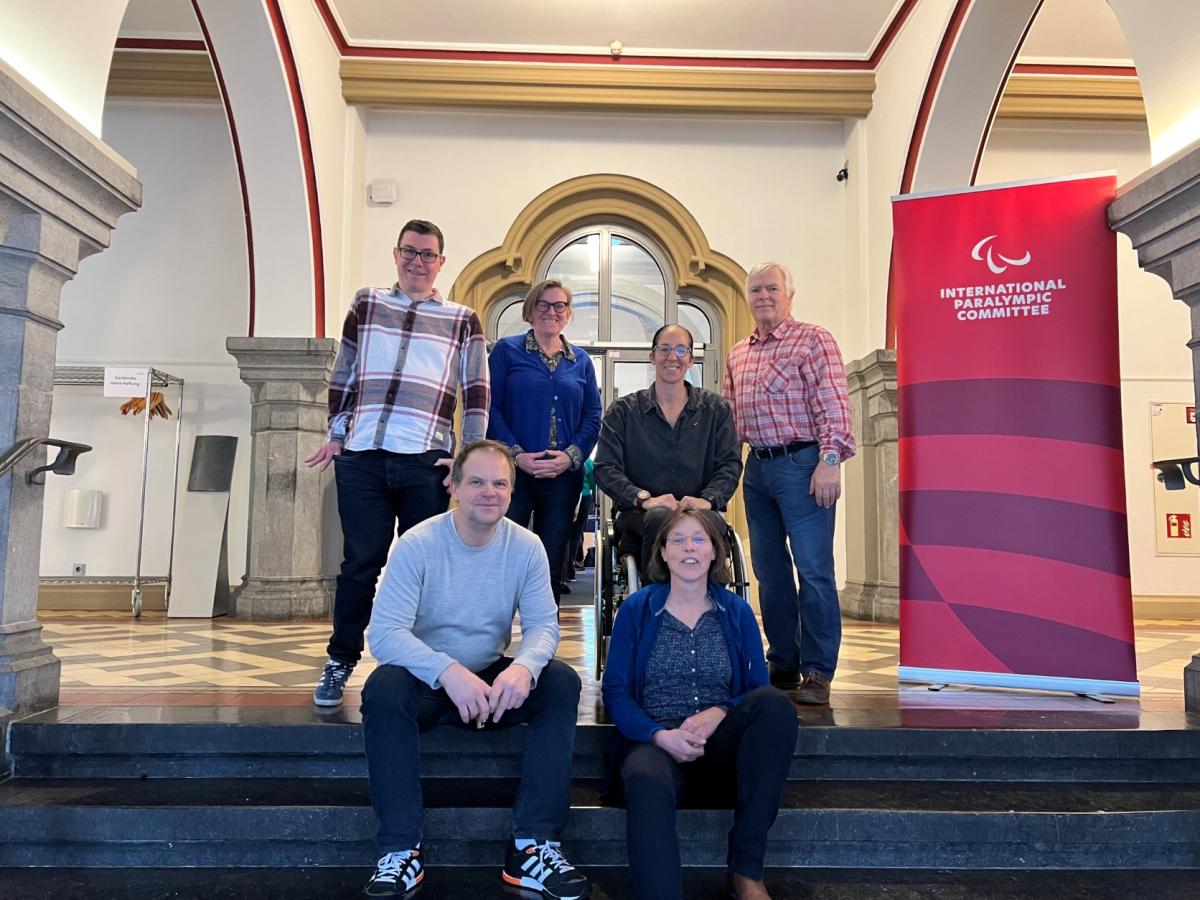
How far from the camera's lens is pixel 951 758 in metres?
2.52

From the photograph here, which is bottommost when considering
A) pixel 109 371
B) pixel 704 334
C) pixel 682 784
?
pixel 682 784

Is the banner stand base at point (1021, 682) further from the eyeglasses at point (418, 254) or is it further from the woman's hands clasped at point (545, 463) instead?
the eyeglasses at point (418, 254)

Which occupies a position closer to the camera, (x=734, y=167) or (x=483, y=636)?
(x=483, y=636)

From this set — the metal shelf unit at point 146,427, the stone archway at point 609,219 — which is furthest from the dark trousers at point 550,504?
the metal shelf unit at point 146,427

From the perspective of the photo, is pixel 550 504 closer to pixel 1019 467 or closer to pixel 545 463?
pixel 545 463

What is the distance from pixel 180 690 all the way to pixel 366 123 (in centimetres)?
476

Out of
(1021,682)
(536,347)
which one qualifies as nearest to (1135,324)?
(1021,682)

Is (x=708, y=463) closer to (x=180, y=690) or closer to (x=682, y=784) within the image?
(x=682, y=784)

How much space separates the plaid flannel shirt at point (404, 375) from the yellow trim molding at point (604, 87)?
4.00 metres

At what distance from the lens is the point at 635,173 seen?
6.66 m

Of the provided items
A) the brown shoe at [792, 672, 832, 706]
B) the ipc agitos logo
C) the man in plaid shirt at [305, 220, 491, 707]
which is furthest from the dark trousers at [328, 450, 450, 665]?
the ipc agitos logo

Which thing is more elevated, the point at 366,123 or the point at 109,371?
the point at 366,123

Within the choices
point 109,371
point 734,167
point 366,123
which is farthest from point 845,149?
point 109,371

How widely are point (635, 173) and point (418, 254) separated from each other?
4279 mm
